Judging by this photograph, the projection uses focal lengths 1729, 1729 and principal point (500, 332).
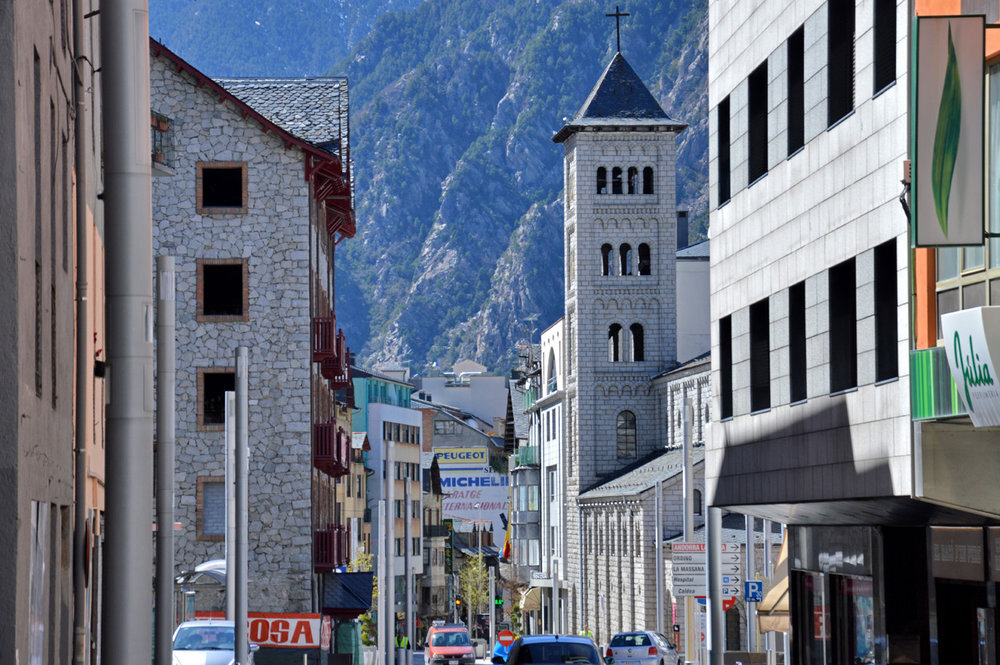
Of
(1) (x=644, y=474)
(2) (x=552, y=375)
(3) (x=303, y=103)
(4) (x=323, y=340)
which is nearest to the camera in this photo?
(4) (x=323, y=340)

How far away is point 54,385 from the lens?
15.5 metres

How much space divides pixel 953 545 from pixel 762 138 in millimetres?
10174

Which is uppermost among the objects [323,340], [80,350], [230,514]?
[323,340]

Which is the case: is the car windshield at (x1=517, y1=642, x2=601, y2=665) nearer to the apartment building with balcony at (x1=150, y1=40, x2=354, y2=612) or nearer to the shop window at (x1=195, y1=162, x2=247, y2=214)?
the apartment building with balcony at (x1=150, y1=40, x2=354, y2=612)

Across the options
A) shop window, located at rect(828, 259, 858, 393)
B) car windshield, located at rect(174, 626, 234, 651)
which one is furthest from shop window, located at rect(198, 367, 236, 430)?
shop window, located at rect(828, 259, 858, 393)

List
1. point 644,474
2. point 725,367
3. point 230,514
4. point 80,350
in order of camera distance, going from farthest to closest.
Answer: point 644,474 < point 230,514 < point 725,367 < point 80,350

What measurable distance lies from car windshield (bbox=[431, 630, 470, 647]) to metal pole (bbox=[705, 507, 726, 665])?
28322mm

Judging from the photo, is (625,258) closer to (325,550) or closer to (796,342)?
(325,550)

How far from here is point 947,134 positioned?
17766 mm

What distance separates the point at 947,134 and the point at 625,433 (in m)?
86.4

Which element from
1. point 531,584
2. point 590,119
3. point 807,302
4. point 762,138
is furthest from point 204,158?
point 531,584

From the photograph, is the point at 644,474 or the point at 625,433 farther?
the point at 625,433

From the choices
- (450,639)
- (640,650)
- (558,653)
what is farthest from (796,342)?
(450,639)

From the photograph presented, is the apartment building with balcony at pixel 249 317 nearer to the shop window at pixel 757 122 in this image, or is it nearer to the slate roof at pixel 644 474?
the shop window at pixel 757 122
